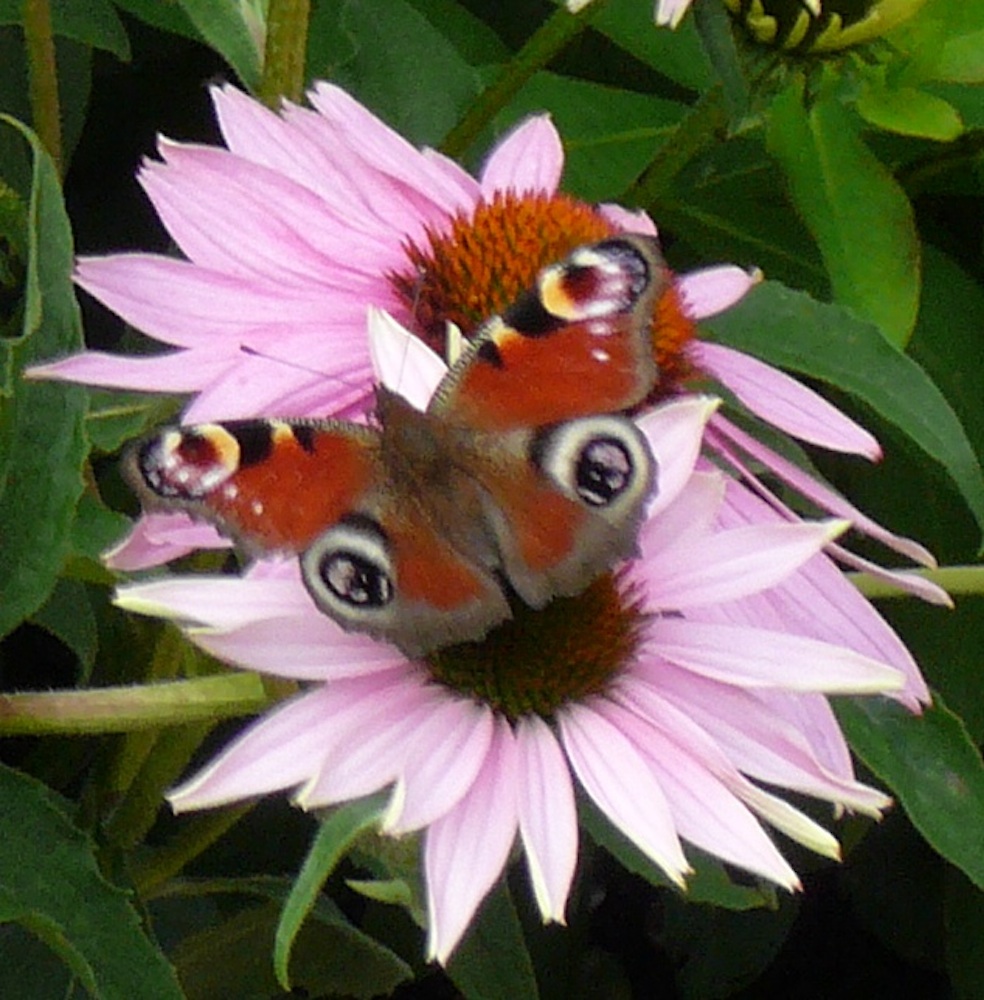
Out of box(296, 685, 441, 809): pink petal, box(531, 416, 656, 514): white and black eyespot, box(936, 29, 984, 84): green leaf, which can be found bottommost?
box(296, 685, 441, 809): pink petal

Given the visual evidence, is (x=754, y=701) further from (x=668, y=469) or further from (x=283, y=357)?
(x=283, y=357)

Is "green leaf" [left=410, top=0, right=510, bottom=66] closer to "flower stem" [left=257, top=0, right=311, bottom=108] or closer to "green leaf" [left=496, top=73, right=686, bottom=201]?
"green leaf" [left=496, top=73, right=686, bottom=201]

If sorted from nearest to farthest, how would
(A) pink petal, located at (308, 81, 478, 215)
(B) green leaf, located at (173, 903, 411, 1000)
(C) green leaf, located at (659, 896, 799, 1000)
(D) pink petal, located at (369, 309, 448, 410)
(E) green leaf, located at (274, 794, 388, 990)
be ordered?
(E) green leaf, located at (274, 794, 388, 990), (D) pink petal, located at (369, 309, 448, 410), (A) pink petal, located at (308, 81, 478, 215), (B) green leaf, located at (173, 903, 411, 1000), (C) green leaf, located at (659, 896, 799, 1000)

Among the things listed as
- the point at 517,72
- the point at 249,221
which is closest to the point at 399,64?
the point at 517,72

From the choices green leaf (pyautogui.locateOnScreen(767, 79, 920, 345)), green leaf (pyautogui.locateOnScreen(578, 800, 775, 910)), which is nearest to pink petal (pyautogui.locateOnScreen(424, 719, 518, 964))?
green leaf (pyautogui.locateOnScreen(578, 800, 775, 910))

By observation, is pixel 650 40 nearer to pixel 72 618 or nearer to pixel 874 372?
pixel 874 372

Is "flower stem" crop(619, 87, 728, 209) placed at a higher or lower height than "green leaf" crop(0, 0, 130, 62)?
higher

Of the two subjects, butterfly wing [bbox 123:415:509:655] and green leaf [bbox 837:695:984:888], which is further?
green leaf [bbox 837:695:984:888]
